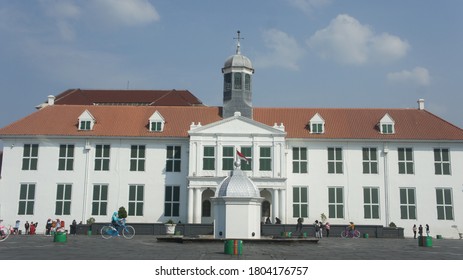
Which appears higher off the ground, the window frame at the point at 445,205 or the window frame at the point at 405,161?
the window frame at the point at 405,161

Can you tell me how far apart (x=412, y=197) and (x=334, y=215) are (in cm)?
668

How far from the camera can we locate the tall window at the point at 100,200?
41562mm

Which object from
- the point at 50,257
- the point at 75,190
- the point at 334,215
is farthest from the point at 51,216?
the point at 50,257

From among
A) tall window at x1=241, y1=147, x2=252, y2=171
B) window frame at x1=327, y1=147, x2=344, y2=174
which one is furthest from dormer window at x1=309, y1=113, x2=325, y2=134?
tall window at x1=241, y1=147, x2=252, y2=171

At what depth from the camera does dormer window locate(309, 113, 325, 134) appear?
43.1 metres

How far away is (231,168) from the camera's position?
40.5 m

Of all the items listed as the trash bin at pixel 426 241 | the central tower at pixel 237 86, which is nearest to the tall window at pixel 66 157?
the central tower at pixel 237 86

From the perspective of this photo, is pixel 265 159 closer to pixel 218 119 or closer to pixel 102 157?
pixel 218 119

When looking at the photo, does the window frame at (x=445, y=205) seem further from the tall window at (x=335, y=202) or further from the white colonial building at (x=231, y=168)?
the tall window at (x=335, y=202)

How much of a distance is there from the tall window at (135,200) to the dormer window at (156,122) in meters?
5.17

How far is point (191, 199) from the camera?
131 feet

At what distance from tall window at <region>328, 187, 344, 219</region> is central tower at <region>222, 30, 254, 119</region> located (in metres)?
9.70

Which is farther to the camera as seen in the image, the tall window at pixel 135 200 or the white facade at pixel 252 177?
the tall window at pixel 135 200

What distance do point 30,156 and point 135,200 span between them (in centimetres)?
967
